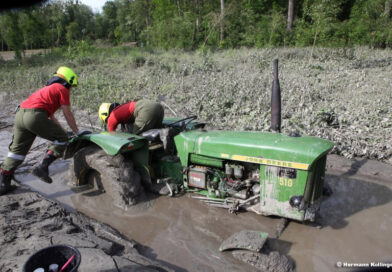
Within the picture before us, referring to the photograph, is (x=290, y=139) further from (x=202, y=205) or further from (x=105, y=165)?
(x=105, y=165)

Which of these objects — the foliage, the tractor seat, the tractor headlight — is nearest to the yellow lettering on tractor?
the tractor headlight

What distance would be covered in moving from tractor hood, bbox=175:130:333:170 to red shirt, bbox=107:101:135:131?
1.11 meters

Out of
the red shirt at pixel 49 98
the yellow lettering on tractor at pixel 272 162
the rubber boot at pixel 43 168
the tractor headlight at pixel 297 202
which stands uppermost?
the red shirt at pixel 49 98

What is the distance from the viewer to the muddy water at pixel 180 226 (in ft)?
10.7

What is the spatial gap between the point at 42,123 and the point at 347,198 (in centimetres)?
454

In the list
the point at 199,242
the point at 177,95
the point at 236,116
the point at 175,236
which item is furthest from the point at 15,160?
the point at 177,95

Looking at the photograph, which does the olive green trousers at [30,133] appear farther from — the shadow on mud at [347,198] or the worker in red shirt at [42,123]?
the shadow on mud at [347,198]

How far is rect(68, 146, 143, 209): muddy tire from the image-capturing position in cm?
423

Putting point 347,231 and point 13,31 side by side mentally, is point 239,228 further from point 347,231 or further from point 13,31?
point 13,31

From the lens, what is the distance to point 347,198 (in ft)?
14.6

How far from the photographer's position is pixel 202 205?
4312 millimetres

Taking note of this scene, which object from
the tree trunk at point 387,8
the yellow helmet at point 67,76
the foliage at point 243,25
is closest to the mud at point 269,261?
the yellow helmet at point 67,76

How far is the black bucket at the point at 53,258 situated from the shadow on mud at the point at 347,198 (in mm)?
2963

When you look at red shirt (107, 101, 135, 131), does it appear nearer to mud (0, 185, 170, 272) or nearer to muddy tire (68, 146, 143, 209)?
muddy tire (68, 146, 143, 209)
